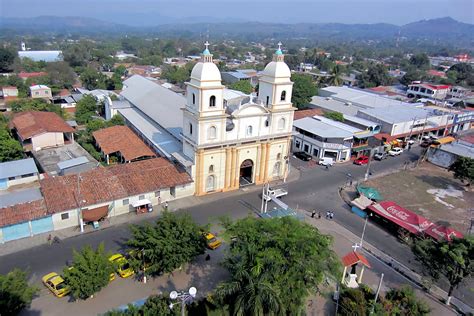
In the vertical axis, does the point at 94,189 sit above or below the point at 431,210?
above

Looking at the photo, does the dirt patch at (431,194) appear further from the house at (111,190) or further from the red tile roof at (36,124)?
the red tile roof at (36,124)

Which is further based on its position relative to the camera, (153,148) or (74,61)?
(74,61)

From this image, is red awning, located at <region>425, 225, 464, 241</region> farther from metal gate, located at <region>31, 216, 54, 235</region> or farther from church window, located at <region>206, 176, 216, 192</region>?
metal gate, located at <region>31, 216, 54, 235</region>

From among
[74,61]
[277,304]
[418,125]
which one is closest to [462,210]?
[418,125]

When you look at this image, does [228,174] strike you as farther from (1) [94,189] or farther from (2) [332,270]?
(2) [332,270]

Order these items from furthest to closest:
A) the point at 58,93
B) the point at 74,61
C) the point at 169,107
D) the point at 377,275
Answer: the point at 74,61 < the point at 58,93 < the point at 169,107 < the point at 377,275

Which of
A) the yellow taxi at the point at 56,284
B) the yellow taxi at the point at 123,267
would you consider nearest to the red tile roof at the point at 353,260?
the yellow taxi at the point at 123,267

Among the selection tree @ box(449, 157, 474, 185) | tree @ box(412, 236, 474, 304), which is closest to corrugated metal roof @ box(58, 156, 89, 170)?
tree @ box(412, 236, 474, 304)
